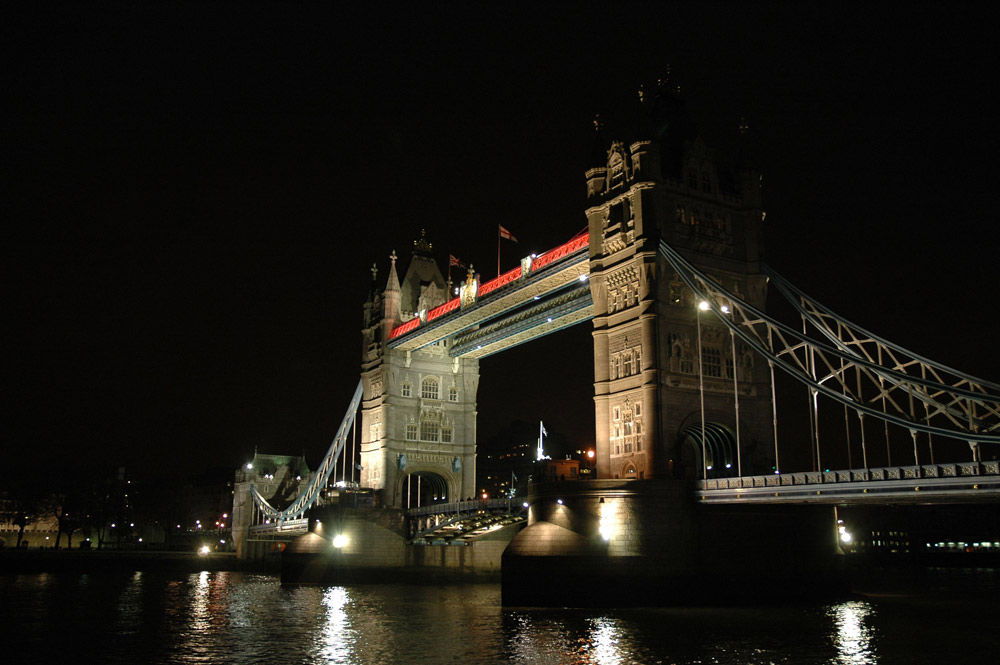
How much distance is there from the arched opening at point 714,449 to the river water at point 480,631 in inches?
267

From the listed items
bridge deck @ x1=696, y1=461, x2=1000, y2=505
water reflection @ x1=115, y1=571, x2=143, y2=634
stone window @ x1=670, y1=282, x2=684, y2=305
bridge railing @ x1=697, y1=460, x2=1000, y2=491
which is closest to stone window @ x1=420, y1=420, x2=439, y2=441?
water reflection @ x1=115, y1=571, x2=143, y2=634

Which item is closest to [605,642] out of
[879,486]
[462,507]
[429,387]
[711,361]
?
[879,486]

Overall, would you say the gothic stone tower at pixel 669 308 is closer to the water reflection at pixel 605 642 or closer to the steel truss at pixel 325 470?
the water reflection at pixel 605 642

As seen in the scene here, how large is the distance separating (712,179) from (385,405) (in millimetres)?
31099

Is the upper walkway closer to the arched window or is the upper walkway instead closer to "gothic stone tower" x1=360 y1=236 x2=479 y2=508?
"gothic stone tower" x1=360 y1=236 x2=479 y2=508

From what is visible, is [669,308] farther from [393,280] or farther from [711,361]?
[393,280]

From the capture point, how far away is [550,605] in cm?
3612

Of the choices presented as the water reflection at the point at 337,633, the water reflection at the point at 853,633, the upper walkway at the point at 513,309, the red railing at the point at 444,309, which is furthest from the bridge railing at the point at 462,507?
the water reflection at the point at 853,633

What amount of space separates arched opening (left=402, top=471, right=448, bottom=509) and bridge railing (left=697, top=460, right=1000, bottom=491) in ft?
118

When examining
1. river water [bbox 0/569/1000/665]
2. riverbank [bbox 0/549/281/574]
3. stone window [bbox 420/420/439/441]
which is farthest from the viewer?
riverbank [bbox 0/549/281/574]

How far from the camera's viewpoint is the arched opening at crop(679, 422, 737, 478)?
40.3 meters

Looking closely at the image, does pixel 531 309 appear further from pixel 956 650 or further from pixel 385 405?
pixel 956 650

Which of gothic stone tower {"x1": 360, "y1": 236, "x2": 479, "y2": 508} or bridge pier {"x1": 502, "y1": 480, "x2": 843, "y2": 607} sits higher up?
gothic stone tower {"x1": 360, "y1": 236, "x2": 479, "y2": 508}

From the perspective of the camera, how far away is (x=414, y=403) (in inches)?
2606
